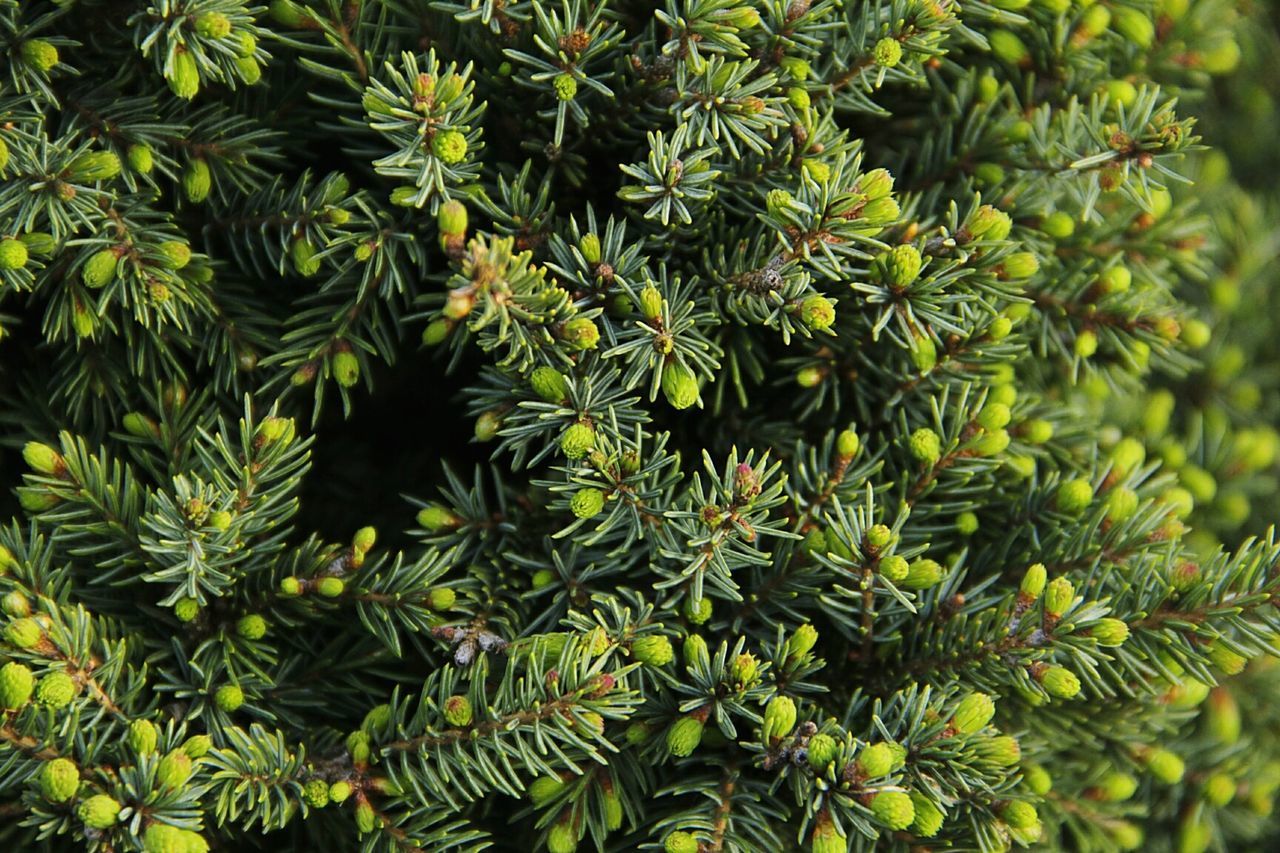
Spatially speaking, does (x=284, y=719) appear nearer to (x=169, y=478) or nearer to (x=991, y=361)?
(x=169, y=478)

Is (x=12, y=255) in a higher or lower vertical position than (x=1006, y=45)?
lower

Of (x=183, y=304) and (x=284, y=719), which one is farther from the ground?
(x=183, y=304)

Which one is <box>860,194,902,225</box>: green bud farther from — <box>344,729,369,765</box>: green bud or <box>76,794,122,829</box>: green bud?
<box>76,794,122,829</box>: green bud

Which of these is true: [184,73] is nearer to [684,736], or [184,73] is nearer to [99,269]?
[99,269]

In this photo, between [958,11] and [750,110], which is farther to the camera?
[958,11]

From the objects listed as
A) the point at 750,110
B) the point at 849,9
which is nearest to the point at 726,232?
the point at 750,110

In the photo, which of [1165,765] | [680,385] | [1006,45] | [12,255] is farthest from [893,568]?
[12,255]

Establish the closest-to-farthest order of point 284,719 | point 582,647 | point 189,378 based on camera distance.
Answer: point 582,647 → point 284,719 → point 189,378

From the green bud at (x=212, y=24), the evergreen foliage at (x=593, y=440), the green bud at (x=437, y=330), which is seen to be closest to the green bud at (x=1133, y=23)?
the evergreen foliage at (x=593, y=440)
